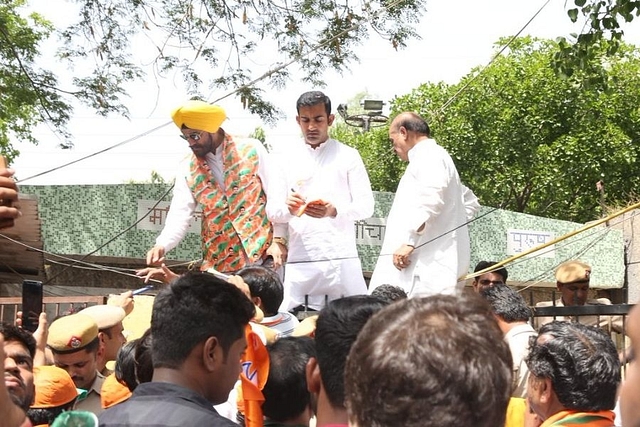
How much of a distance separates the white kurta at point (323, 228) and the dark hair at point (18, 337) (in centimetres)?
273

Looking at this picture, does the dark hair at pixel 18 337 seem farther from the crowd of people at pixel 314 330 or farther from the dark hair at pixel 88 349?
the dark hair at pixel 88 349

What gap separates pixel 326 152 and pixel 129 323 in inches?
69.5

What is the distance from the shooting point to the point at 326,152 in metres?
6.62

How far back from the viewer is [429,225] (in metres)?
6.50

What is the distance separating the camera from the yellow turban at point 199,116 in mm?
6086

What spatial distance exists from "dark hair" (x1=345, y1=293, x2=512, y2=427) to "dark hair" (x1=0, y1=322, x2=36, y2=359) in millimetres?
2601

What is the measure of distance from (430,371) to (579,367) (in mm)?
1923

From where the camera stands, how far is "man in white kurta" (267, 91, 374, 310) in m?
6.55

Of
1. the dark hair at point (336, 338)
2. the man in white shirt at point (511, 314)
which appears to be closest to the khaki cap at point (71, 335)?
the man in white shirt at point (511, 314)

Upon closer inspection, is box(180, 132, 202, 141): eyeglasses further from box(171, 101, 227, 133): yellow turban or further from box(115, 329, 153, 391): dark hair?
box(115, 329, 153, 391): dark hair

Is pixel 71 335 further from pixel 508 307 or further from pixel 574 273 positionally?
pixel 574 273

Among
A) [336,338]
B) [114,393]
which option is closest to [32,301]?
[114,393]

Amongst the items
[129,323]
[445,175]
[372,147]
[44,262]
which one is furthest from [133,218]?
[372,147]

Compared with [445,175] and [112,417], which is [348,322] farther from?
[445,175]
